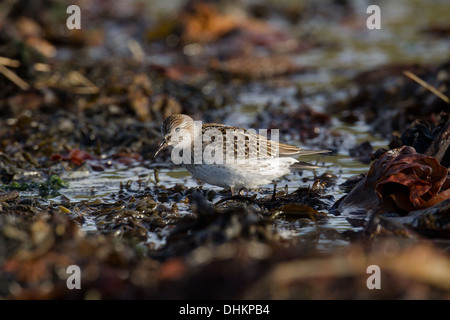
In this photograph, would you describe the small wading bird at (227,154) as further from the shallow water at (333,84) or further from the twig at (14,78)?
the twig at (14,78)

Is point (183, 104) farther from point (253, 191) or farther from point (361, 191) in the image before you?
point (361, 191)

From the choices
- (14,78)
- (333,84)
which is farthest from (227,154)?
(333,84)

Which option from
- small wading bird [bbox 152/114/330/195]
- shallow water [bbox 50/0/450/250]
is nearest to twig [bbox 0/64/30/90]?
shallow water [bbox 50/0/450/250]

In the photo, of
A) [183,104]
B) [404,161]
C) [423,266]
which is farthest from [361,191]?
[183,104]

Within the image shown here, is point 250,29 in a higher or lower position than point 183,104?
higher

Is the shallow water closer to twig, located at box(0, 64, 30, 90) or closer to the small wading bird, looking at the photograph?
the small wading bird

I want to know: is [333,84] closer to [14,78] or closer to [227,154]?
[14,78]
